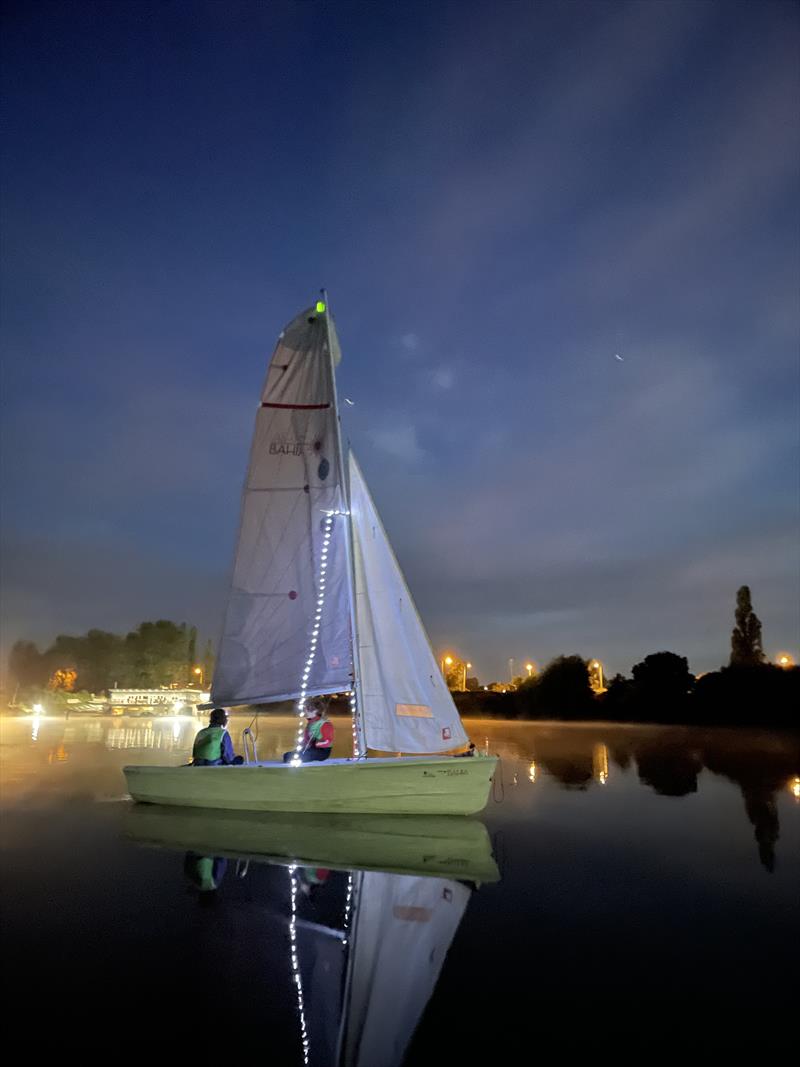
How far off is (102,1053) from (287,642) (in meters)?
11.2

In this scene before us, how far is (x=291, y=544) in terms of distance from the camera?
55.3 feet

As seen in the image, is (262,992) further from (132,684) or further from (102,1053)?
(132,684)

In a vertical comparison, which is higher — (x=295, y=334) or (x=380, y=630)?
(x=295, y=334)

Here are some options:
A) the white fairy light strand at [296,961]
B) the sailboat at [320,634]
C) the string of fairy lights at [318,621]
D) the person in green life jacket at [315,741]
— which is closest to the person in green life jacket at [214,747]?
the sailboat at [320,634]

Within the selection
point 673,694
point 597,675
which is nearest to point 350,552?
point 673,694

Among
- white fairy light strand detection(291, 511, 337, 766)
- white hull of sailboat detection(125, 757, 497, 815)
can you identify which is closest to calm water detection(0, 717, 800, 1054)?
white hull of sailboat detection(125, 757, 497, 815)

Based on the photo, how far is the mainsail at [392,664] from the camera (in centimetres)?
1480

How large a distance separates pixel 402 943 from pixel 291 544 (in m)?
10.4

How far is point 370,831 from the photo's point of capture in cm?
1465

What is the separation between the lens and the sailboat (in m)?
14.5

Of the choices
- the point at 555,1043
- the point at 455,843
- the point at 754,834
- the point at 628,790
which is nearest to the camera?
the point at 555,1043

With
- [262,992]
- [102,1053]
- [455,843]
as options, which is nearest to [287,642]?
[455,843]

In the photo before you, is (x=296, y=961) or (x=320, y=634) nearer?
(x=296, y=961)

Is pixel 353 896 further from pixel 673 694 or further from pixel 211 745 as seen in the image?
pixel 673 694
